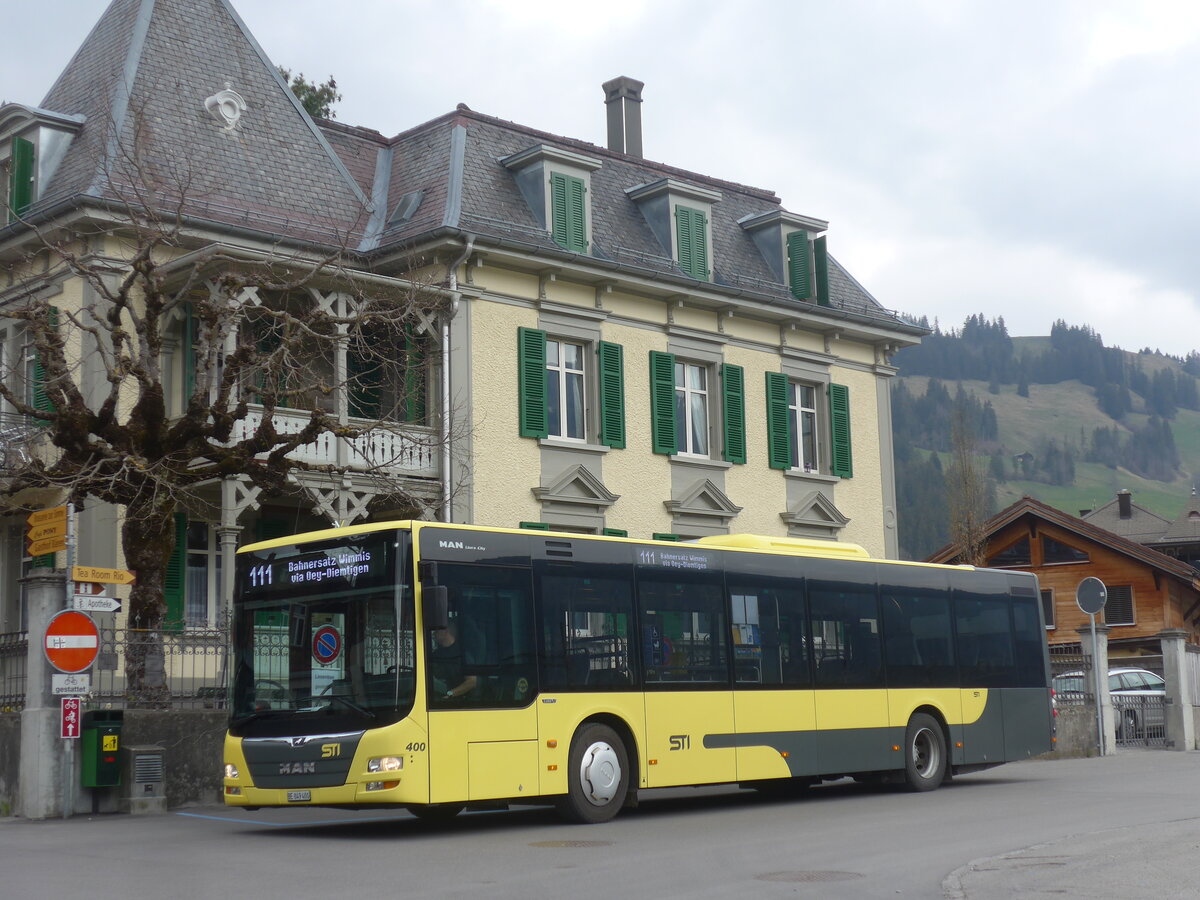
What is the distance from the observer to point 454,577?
14156 mm

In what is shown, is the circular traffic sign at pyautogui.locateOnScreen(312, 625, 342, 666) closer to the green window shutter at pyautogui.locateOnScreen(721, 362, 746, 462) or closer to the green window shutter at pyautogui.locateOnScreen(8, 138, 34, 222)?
the green window shutter at pyautogui.locateOnScreen(8, 138, 34, 222)

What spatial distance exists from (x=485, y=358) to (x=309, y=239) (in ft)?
11.0

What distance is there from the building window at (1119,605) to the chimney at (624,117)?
29.6 metres

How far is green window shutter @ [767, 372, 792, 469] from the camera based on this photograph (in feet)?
101

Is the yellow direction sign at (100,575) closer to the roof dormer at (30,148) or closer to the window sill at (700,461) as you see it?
the roof dormer at (30,148)

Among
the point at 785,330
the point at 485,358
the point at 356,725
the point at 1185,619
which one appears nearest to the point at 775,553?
the point at 356,725

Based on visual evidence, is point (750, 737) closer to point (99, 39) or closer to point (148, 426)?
point (148, 426)

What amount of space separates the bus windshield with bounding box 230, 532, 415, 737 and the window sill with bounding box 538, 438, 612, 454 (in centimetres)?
1201

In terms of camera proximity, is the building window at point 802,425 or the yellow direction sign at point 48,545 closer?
the yellow direction sign at point 48,545

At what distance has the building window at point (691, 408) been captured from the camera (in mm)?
29531

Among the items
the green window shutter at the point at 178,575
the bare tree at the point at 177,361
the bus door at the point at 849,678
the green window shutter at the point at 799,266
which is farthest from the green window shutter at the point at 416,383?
the green window shutter at the point at 799,266

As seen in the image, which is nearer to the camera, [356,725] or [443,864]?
[443,864]

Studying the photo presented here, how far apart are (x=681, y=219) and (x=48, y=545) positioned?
16.3 meters

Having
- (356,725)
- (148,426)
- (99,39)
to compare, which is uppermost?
(99,39)
